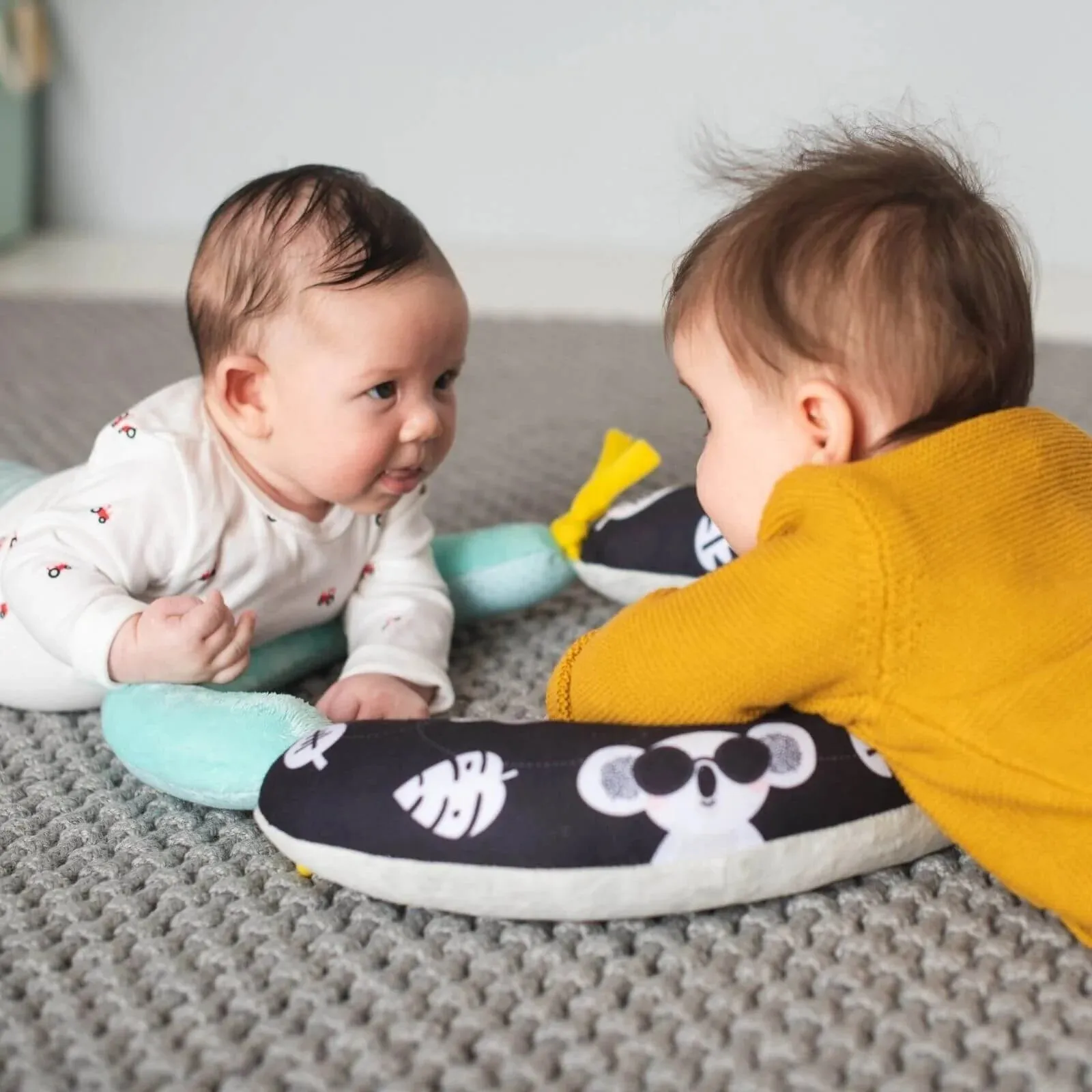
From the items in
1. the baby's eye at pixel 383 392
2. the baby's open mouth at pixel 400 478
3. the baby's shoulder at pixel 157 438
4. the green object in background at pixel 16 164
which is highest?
the baby's eye at pixel 383 392

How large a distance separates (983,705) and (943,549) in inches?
3.0

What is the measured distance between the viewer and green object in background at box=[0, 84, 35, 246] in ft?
6.88

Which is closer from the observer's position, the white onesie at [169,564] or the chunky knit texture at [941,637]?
the chunky knit texture at [941,637]

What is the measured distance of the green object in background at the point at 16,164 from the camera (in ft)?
6.88

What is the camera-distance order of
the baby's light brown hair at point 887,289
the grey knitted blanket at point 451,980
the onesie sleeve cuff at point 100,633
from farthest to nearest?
the onesie sleeve cuff at point 100,633 < the baby's light brown hair at point 887,289 < the grey knitted blanket at point 451,980

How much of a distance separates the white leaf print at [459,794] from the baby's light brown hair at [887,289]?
256mm

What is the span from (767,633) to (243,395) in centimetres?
41

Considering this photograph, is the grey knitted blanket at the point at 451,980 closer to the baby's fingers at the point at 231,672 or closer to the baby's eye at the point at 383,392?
the baby's fingers at the point at 231,672

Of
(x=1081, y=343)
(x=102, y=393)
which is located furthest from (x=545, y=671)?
(x=1081, y=343)

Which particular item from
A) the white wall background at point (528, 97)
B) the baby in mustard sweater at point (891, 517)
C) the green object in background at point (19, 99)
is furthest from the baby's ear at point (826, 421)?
the green object in background at point (19, 99)

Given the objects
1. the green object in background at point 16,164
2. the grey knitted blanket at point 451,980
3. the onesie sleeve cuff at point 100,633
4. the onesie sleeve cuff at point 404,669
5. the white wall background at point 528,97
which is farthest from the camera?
the green object in background at point 16,164

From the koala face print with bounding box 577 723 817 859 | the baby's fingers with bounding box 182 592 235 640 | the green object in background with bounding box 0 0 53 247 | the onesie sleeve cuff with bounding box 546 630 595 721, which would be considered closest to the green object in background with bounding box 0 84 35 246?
the green object in background with bounding box 0 0 53 247

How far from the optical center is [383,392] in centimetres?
92

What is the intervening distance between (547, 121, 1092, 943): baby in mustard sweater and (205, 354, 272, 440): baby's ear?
27 cm
